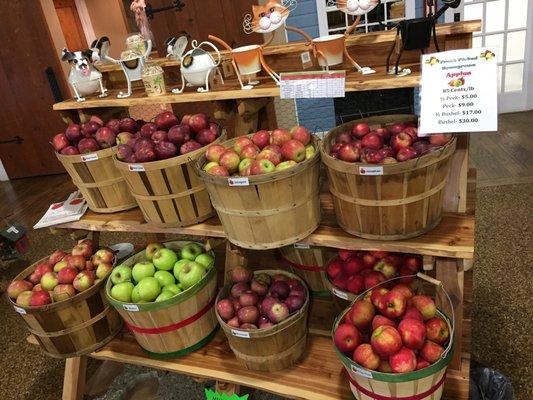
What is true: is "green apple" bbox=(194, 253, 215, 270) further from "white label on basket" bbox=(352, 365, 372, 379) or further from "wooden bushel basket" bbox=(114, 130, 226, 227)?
"white label on basket" bbox=(352, 365, 372, 379)

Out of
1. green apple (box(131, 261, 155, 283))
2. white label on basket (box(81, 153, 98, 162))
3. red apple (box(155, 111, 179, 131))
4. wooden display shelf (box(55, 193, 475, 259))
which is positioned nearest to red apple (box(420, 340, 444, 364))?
wooden display shelf (box(55, 193, 475, 259))

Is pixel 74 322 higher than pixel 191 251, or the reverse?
pixel 191 251

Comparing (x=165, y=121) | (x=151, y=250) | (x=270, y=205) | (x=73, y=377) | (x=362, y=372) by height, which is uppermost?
(x=165, y=121)

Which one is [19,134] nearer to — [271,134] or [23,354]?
[23,354]

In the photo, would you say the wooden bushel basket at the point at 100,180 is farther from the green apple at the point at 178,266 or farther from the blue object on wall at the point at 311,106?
the blue object on wall at the point at 311,106

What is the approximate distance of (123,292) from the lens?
5.66 feet

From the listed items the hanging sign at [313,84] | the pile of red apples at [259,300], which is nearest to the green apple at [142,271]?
the pile of red apples at [259,300]

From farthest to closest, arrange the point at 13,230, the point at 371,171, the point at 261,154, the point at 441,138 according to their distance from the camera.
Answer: the point at 13,230
the point at 261,154
the point at 441,138
the point at 371,171

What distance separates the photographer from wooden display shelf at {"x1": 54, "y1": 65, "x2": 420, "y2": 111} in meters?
1.35

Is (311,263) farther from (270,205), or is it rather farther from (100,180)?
(100,180)

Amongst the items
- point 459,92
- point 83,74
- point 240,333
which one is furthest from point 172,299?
point 459,92

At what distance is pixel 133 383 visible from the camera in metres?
2.21

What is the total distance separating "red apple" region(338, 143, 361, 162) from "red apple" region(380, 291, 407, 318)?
17.4 inches

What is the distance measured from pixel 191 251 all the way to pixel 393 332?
3.10 ft
